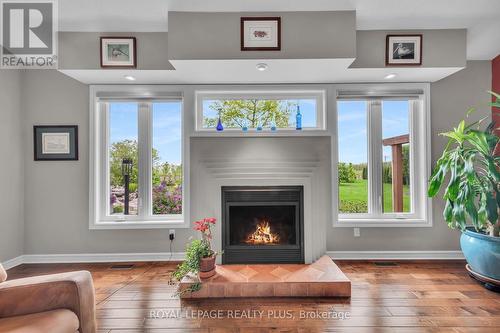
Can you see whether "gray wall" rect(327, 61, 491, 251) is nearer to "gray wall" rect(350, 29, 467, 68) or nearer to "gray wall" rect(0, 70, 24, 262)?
"gray wall" rect(350, 29, 467, 68)

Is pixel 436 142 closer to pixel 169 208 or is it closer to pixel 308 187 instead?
pixel 308 187

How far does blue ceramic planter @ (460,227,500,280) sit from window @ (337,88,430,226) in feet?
2.51

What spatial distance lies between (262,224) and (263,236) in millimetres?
139

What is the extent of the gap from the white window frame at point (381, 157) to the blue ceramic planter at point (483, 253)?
672 mm

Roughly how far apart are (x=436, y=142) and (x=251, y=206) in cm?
242

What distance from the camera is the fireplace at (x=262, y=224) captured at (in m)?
3.01

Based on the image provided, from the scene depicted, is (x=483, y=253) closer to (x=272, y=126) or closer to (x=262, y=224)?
(x=262, y=224)

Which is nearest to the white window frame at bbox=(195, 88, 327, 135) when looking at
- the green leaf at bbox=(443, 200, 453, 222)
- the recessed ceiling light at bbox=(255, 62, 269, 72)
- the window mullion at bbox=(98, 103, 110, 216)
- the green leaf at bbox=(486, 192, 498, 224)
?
the recessed ceiling light at bbox=(255, 62, 269, 72)

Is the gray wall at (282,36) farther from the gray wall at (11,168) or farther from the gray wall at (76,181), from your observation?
the gray wall at (11,168)

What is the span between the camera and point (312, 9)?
2434 mm

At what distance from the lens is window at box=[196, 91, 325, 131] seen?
3.34m

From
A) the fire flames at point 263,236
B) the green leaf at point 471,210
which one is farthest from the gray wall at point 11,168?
the green leaf at point 471,210

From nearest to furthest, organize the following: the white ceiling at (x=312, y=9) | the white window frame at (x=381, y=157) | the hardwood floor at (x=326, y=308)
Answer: the hardwood floor at (x=326, y=308)
the white ceiling at (x=312, y=9)
the white window frame at (x=381, y=157)

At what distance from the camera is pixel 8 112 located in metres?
3.09
